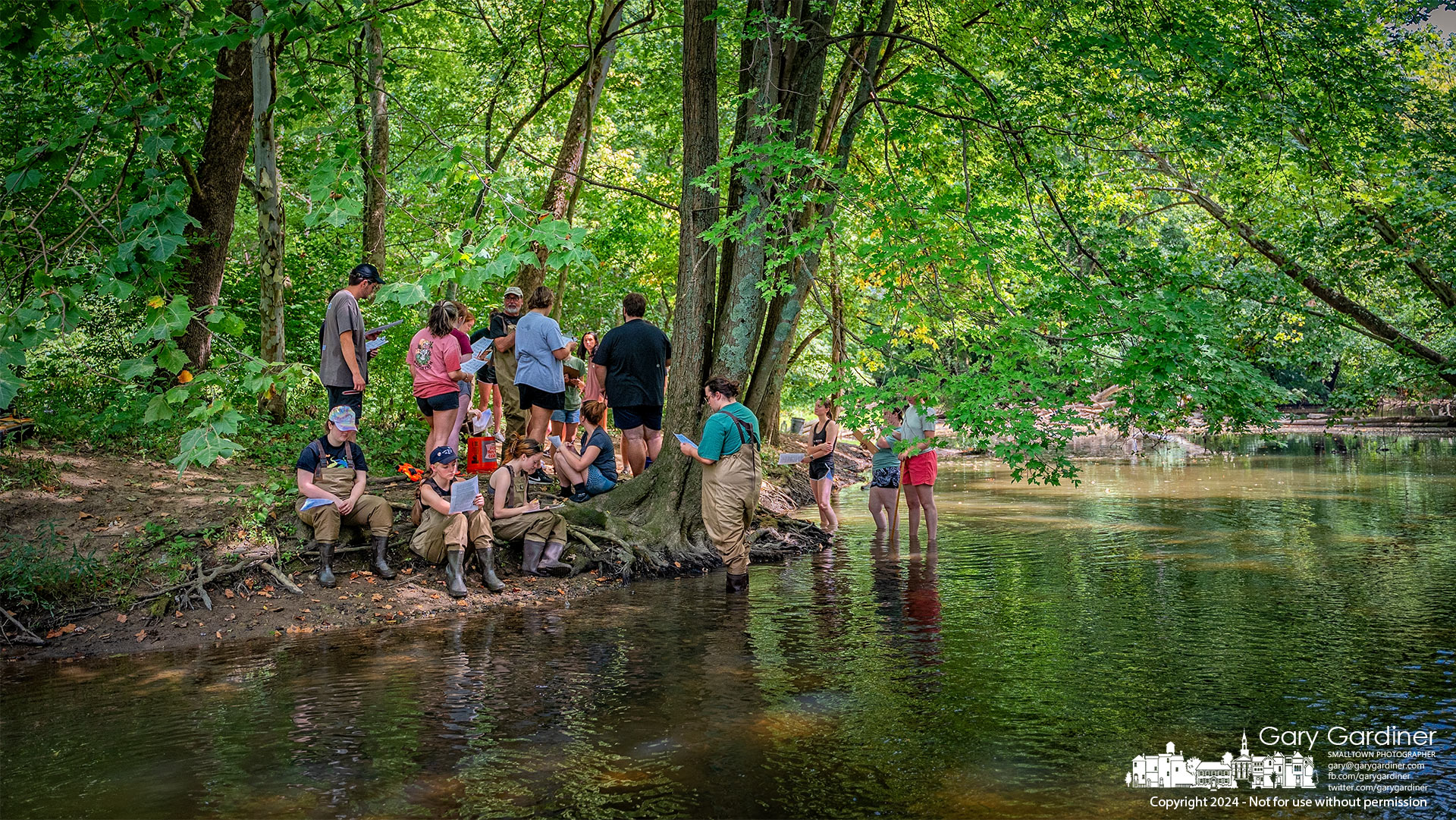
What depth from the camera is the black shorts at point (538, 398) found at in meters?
10.8

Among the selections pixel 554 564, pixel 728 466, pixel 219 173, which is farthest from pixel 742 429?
pixel 219 173

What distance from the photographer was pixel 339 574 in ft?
30.0

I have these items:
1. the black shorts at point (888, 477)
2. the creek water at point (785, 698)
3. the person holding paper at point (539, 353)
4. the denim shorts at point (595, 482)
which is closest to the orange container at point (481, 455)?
the person holding paper at point (539, 353)

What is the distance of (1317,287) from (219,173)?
17.2 meters

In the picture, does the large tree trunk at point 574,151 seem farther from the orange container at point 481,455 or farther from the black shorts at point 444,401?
the black shorts at point 444,401

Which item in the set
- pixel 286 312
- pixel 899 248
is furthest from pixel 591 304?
pixel 899 248

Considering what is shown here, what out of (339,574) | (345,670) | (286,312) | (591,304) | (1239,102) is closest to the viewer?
(345,670)

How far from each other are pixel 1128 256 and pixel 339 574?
8575 mm

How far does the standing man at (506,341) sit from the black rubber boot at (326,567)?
273cm

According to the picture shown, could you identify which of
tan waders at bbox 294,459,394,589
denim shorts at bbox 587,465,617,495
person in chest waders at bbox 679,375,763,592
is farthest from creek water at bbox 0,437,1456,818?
denim shorts at bbox 587,465,617,495

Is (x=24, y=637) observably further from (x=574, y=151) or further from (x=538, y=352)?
(x=574, y=151)

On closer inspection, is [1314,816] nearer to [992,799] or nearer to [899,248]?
[992,799]

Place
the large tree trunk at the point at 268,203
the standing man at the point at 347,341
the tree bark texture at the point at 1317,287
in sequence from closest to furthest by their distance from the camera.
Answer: the standing man at the point at 347,341 < the large tree trunk at the point at 268,203 < the tree bark texture at the point at 1317,287

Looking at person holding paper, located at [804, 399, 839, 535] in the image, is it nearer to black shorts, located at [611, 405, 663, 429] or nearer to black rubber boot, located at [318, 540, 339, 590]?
black shorts, located at [611, 405, 663, 429]
